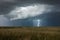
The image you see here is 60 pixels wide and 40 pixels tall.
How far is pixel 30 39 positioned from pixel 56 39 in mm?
1451

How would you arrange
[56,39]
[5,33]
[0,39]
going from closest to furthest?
[56,39]
[0,39]
[5,33]

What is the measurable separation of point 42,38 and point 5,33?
8.39 ft

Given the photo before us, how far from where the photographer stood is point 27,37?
33.9ft

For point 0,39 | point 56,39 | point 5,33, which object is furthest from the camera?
point 5,33

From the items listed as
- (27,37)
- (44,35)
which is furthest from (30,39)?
(44,35)

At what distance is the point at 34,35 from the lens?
34.8 ft

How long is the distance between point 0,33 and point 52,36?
130 inches

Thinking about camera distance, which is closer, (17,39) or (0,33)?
(17,39)

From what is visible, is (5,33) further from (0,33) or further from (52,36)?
(52,36)

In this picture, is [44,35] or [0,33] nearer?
[44,35]

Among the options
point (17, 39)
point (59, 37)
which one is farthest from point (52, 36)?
point (17, 39)

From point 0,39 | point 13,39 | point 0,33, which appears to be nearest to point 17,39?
point 13,39

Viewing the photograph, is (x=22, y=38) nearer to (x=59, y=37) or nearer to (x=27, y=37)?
(x=27, y=37)

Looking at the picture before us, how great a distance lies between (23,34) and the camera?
35.6ft
